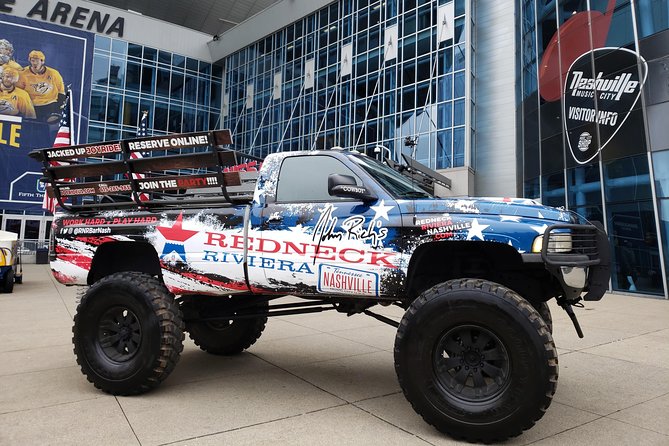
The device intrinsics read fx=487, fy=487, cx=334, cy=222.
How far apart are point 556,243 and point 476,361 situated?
3.37ft

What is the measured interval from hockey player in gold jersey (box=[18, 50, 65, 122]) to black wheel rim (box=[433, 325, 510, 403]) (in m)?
36.6

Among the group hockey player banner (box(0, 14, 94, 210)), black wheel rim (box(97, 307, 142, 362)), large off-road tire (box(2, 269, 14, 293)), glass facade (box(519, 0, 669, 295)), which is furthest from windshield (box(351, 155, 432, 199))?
hockey player banner (box(0, 14, 94, 210))

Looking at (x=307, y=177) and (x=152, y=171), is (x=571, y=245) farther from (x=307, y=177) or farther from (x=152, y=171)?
(x=152, y=171)

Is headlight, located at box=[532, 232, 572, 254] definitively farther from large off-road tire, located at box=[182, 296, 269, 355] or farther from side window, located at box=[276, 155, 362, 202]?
large off-road tire, located at box=[182, 296, 269, 355]

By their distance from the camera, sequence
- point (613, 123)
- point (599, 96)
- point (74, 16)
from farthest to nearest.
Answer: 1. point (74, 16)
2. point (599, 96)
3. point (613, 123)

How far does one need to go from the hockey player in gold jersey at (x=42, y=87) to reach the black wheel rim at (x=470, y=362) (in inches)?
1441

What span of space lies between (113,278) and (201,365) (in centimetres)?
153

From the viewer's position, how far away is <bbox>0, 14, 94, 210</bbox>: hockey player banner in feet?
104

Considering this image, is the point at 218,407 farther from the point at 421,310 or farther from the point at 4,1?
the point at 4,1

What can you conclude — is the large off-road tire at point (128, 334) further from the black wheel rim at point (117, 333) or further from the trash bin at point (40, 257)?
the trash bin at point (40, 257)

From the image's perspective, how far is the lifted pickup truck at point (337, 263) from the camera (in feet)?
11.2

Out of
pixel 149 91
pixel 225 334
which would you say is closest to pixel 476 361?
pixel 225 334

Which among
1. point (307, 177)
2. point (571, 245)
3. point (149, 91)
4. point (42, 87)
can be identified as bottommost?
point (571, 245)

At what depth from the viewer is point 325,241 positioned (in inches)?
157
